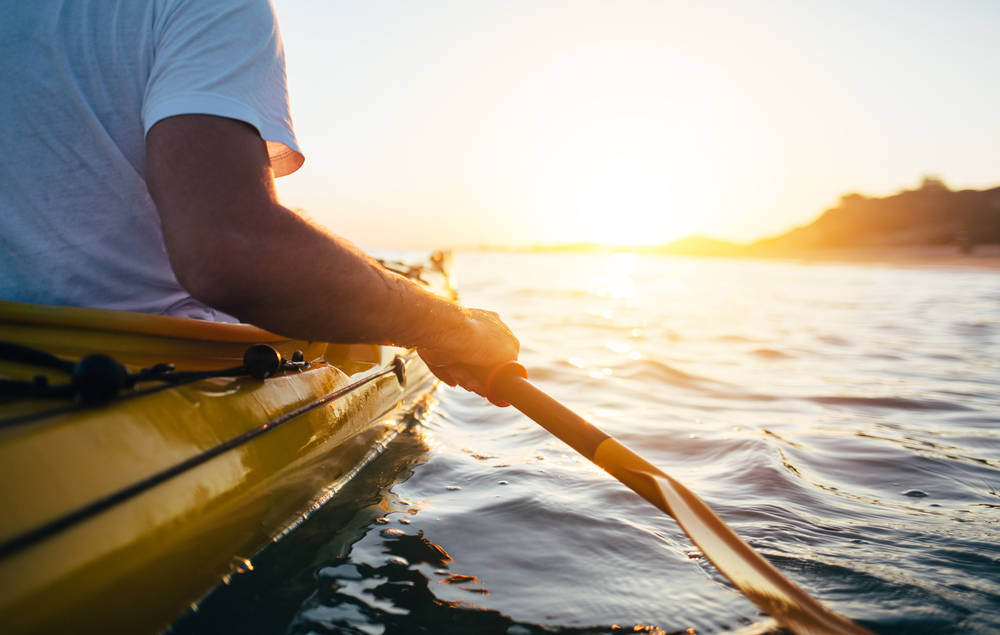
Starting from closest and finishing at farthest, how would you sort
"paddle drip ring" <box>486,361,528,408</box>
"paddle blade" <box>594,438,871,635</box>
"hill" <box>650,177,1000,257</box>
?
"paddle blade" <box>594,438,871,635</box> → "paddle drip ring" <box>486,361,528,408</box> → "hill" <box>650,177,1000,257</box>

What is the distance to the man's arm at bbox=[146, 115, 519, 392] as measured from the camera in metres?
1.08

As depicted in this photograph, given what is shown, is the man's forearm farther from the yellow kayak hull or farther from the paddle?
the paddle

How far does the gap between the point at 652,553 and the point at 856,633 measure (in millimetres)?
690

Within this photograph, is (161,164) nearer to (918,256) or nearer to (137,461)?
(137,461)

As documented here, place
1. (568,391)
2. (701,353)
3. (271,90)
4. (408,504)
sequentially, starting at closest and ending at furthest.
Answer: (271,90) < (408,504) < (568,391) < (701,353)

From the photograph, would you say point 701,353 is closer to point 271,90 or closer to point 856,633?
point 856,633

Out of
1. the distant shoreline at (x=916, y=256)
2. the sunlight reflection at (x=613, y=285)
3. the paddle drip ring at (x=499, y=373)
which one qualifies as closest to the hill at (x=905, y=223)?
the distant shoreline at (x=916, y=256)

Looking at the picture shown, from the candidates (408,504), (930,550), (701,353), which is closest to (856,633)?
(930,550)

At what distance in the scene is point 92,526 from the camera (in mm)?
971

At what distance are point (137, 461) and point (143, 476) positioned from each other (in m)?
0.04

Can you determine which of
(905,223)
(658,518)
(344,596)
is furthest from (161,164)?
(905,223)

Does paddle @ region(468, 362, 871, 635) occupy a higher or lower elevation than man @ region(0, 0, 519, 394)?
lower

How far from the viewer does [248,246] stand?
3.70ft

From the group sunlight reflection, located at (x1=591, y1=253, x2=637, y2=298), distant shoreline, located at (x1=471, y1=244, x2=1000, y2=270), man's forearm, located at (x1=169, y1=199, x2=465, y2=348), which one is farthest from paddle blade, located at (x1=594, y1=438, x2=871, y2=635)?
distant shoreline, located at (x1=471, y1=244, x2=1000, y2=270)
